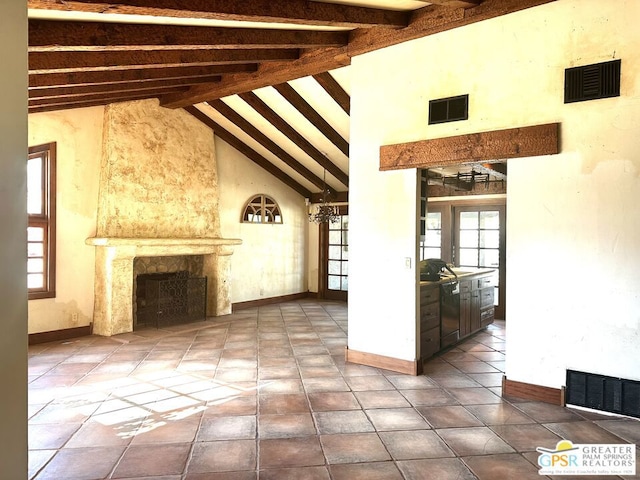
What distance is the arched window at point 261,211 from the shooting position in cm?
855

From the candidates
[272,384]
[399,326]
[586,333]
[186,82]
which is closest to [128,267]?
[186,82]

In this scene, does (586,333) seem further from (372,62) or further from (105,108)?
(105,108)

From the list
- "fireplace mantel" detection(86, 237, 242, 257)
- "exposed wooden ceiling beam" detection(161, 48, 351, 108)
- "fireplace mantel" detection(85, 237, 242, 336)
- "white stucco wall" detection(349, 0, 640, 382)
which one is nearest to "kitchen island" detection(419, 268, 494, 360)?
"white stucco wall" detection(349, 0, 640, 382)

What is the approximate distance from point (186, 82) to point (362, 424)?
16.0ft

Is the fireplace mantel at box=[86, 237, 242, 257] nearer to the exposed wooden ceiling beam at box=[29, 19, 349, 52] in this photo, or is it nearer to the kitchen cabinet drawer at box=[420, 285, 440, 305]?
the exposed wooden ceiling beam at box=[29, 19, 349, 52]

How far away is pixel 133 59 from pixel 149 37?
0.53 m

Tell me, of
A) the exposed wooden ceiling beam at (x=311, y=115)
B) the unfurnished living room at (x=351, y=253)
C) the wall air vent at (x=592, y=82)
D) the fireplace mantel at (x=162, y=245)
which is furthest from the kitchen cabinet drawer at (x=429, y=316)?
the fireplace mantel at (x=162, y=245)

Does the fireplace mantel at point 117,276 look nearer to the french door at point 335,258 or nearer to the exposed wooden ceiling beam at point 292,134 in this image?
the exposed wooden ceiling beam at point 292,134

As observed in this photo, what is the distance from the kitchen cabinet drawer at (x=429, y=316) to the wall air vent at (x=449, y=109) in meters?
2.04

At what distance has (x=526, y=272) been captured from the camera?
3.71 meters

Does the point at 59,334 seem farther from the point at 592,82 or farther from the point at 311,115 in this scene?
the point at 592,82

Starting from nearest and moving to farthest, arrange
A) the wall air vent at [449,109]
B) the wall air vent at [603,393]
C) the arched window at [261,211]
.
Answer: the wall air vent at [603,393] < the wall air vent at [449,109] < the arched window at [261,211]

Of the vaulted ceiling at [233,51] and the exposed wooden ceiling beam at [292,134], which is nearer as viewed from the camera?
the vaulted ceiling at [233,51]

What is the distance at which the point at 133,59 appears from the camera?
4.05 m
